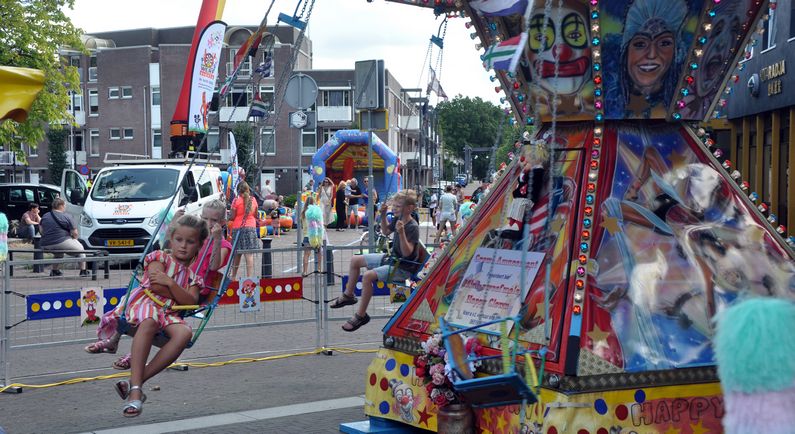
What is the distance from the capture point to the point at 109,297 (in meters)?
9.69

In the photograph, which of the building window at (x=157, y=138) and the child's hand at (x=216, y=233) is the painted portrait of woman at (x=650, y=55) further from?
the building window at (x=157, y=138)

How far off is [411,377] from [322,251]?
14.9 feet

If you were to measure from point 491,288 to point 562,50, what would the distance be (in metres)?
1.60

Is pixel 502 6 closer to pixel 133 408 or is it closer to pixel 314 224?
pixel 133 408

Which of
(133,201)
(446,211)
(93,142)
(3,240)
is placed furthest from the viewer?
(93,142)

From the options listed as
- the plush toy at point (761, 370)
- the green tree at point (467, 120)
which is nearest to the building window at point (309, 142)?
the green tree at point (467, 120)

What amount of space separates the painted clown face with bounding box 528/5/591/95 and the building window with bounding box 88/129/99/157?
64.9m

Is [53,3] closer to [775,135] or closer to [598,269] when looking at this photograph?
[775,135]

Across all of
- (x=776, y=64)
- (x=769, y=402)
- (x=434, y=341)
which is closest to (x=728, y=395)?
(x=769, y=402)

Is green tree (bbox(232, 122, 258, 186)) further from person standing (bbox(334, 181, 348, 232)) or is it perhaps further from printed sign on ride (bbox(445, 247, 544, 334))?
person standing (bbox(334, 181, 348, 232))

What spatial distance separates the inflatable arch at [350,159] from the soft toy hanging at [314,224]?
19.4 meters

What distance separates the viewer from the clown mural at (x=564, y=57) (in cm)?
635

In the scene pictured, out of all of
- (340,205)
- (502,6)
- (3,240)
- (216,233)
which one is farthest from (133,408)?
(340,205)

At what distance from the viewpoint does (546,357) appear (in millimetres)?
5934
